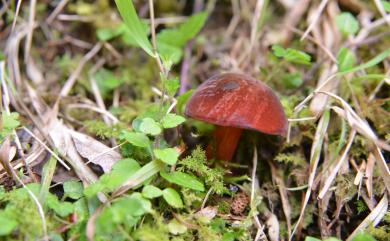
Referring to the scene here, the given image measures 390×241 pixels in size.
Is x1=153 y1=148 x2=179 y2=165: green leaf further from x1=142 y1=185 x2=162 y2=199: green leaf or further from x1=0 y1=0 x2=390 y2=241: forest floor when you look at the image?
x1=142 y1=185 x2=162 y2=199: green leaf

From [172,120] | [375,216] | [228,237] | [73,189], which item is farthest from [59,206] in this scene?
[375,216]

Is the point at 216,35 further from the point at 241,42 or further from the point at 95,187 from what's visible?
the point at 95,187

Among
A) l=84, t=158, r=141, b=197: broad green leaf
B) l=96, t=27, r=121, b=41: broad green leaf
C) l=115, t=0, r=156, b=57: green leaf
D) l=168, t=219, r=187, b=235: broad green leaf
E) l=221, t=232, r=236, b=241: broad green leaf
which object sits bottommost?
l=221, t=232, r=236, b=241: broad green leaf

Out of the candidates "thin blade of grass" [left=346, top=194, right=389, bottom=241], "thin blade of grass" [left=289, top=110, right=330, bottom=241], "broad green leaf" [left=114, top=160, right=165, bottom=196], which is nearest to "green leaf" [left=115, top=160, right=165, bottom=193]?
"broad green leaf" [left=114, top=160, right=165, bottom=196]

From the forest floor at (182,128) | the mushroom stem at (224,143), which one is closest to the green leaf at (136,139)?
the forest floor at (182,128)

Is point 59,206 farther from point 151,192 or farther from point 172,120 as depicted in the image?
point 172,120

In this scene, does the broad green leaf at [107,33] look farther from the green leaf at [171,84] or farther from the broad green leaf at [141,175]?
the broad green leaf at [141,175]
